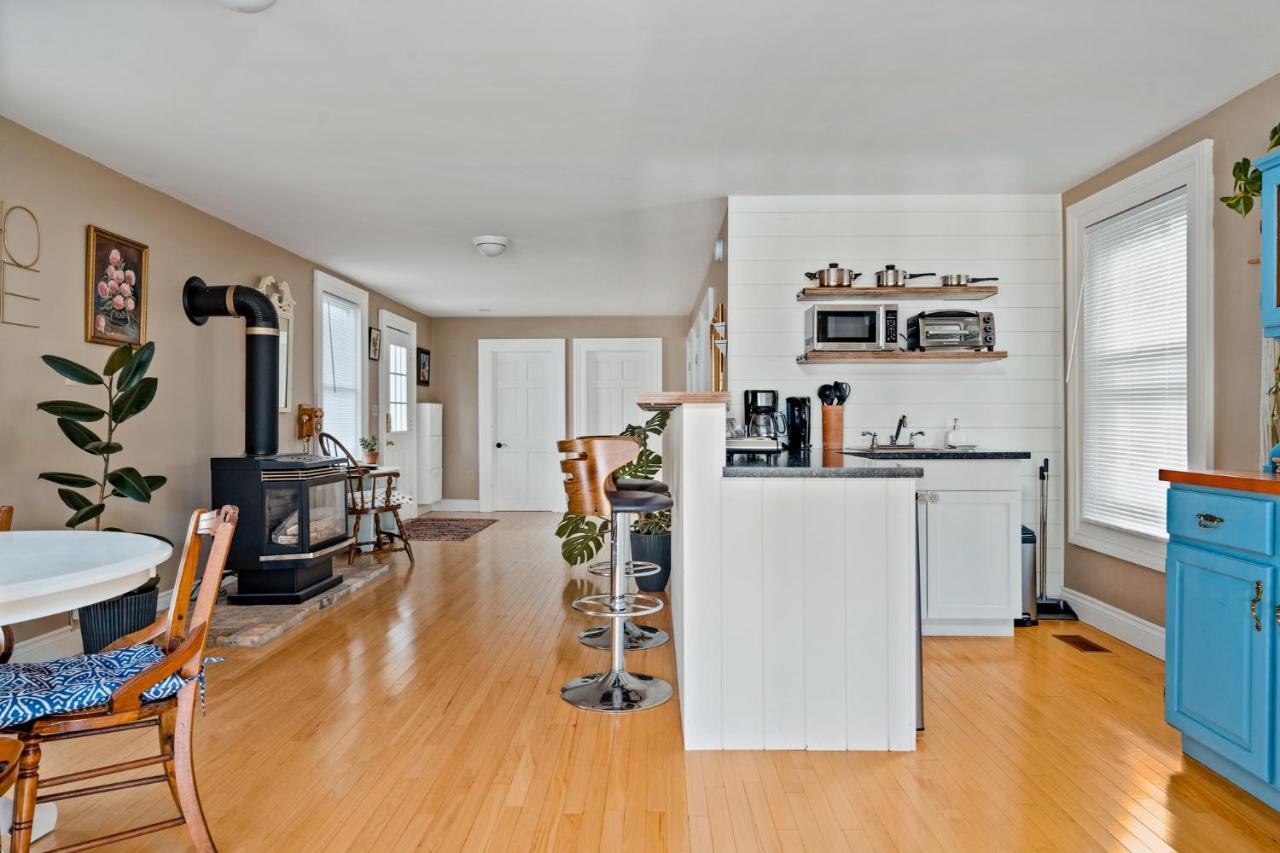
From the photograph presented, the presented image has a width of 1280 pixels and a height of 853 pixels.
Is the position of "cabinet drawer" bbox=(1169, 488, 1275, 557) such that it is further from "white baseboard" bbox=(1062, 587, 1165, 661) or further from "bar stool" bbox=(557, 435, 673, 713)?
"bar stool" bbox=(557, 435, 673, 713)

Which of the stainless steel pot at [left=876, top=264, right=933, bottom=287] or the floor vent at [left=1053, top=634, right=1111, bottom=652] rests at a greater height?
the stainless steel pot at [left=876, top=264, right=933, bottom=287]

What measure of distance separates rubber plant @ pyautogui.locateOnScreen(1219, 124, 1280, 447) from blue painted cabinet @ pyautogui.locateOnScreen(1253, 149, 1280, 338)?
0.94 feet

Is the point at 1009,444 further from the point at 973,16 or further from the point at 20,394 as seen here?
the point at 20,394

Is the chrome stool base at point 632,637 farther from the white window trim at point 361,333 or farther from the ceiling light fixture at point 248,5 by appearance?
the white window trim at point 361,333

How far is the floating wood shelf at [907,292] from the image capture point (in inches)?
171

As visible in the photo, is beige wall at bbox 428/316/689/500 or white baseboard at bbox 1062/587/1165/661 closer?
white baseboard at bbox 1062/587/1165/661

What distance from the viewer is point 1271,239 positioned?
2521mm

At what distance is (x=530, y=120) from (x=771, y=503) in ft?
6.52

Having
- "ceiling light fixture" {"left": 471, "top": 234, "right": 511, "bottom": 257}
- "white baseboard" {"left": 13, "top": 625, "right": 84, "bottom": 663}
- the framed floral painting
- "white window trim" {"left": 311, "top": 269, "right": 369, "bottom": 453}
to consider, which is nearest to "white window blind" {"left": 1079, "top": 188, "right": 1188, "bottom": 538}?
"ceiling light fixture" {"left": 471, "top": 234, "right": 511, "bottom": 257}

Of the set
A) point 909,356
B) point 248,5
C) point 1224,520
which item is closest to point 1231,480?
point 1224,520

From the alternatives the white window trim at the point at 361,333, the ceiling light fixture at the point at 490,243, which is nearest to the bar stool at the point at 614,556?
the ceiling light fixture at the point at 490,243

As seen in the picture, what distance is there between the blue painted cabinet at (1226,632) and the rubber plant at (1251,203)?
73cm

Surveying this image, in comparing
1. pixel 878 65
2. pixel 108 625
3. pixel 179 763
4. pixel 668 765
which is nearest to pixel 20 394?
pixel 108 625

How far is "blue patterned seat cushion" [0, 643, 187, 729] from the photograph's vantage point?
1.60 metres
